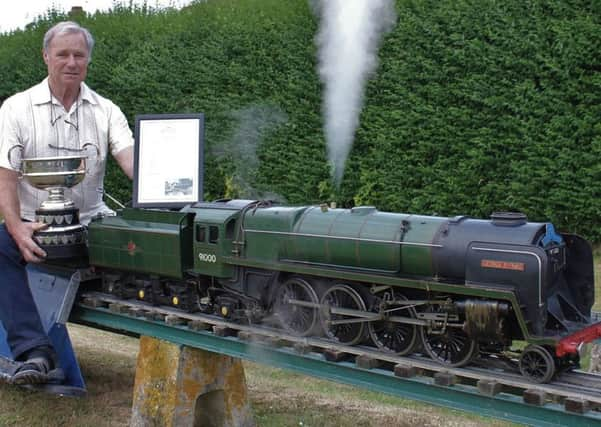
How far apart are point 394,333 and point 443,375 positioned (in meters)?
0.67

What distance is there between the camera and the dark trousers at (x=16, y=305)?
5.51 m

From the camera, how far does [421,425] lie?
6789 millimetres

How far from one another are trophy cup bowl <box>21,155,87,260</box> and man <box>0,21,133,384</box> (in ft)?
0.30

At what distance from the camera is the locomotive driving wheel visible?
4344 mm

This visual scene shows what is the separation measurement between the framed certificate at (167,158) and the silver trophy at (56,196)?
53 cm

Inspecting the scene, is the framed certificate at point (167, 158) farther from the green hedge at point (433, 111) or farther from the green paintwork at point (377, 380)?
the green hedge at point (433, 111)

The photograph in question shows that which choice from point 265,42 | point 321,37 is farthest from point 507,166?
point 265,42

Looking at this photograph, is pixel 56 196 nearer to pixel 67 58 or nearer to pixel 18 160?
pixel 18 160

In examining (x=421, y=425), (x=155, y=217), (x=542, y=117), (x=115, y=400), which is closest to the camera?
(x=155, y=217)

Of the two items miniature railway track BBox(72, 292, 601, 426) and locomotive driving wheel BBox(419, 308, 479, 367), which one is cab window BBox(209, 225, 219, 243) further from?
locomotive driving wheel BBox(419, 308, 479, 367)

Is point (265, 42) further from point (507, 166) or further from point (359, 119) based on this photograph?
point (507, 166)

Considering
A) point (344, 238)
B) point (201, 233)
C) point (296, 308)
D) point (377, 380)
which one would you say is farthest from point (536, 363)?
point (201, 233)

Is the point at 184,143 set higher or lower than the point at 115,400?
higher

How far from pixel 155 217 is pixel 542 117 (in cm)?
734
